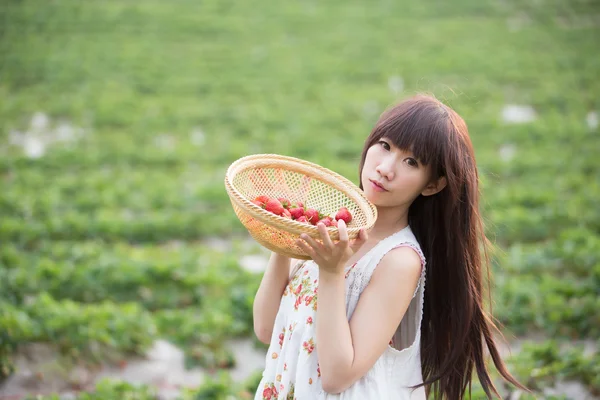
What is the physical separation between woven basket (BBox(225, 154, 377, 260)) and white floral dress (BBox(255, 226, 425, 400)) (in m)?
0.16

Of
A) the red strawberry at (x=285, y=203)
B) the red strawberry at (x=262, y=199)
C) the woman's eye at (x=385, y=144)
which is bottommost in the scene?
the red strawberry at (x=285, y=203)

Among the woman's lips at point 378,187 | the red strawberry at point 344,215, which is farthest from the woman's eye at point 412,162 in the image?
the red strawberry at point 344,215

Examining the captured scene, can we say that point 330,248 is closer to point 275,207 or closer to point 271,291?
point 275,207

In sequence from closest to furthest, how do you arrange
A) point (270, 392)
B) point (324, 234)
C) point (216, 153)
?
point (324, 234), point (270, 392), point (216, 153)

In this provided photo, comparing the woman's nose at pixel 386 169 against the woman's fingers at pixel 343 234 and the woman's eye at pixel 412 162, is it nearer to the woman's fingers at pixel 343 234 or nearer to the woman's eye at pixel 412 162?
the woman's eye at pixel 412 162

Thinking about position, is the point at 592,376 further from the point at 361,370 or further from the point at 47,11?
the point at 47,11

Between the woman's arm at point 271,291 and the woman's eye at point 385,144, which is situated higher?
the woman's eye at point 385,144

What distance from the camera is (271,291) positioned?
6.61ft

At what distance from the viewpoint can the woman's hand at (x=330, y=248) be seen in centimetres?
163

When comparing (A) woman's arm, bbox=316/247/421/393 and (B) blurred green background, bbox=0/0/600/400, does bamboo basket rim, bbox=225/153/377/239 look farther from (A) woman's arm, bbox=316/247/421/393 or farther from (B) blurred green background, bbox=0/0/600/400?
(B) blurred green background, bbox=0/0/600/400

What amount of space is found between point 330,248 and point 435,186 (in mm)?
460

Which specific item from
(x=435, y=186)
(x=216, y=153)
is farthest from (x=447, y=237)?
(x=216, y=153)

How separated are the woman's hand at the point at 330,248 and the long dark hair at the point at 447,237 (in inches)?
14.4

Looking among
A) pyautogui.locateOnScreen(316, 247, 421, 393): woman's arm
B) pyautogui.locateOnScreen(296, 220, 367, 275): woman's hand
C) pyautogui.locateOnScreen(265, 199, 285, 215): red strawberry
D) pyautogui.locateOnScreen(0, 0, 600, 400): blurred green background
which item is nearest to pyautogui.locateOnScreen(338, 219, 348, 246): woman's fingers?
pyautogui.locateOnScreen(296, 220, 367, 275): woman's hand
